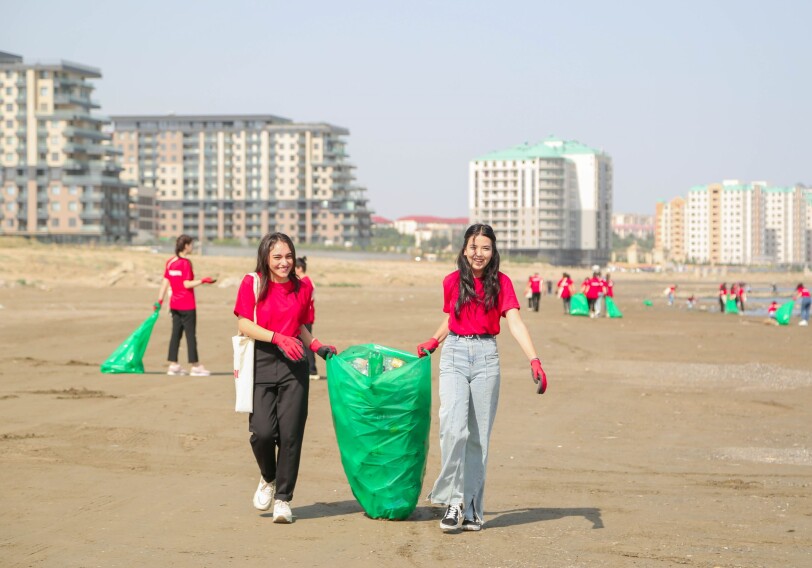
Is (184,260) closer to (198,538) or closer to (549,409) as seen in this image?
(549,409)

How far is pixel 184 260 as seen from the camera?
44.7 feet

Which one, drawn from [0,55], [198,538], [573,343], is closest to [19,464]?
[198,538]

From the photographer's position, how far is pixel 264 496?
22.1ft

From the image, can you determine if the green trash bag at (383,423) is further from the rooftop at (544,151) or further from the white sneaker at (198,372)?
the rooftop at (544,151)

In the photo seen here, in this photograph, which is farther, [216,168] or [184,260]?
[216,168]

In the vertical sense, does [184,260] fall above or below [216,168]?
below

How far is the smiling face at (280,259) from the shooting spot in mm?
6625

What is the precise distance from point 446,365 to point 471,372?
0.47 ft

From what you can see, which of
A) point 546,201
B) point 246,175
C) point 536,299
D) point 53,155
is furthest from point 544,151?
point 536,299

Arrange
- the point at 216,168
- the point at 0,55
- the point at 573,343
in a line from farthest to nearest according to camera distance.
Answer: the point at 216,168, the point at 0,55, the point at 573,343

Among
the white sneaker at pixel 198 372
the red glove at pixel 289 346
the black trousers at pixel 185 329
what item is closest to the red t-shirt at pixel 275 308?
the red glove at pixel 289 346

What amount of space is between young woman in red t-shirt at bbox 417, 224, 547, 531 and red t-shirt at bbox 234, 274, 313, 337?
0.81m

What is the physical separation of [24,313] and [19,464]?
17942 millimetres

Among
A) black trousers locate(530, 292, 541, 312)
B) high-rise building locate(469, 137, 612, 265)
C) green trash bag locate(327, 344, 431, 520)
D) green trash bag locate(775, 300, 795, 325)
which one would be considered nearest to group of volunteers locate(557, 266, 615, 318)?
black trousers locate(530, 292, 541, 312)
